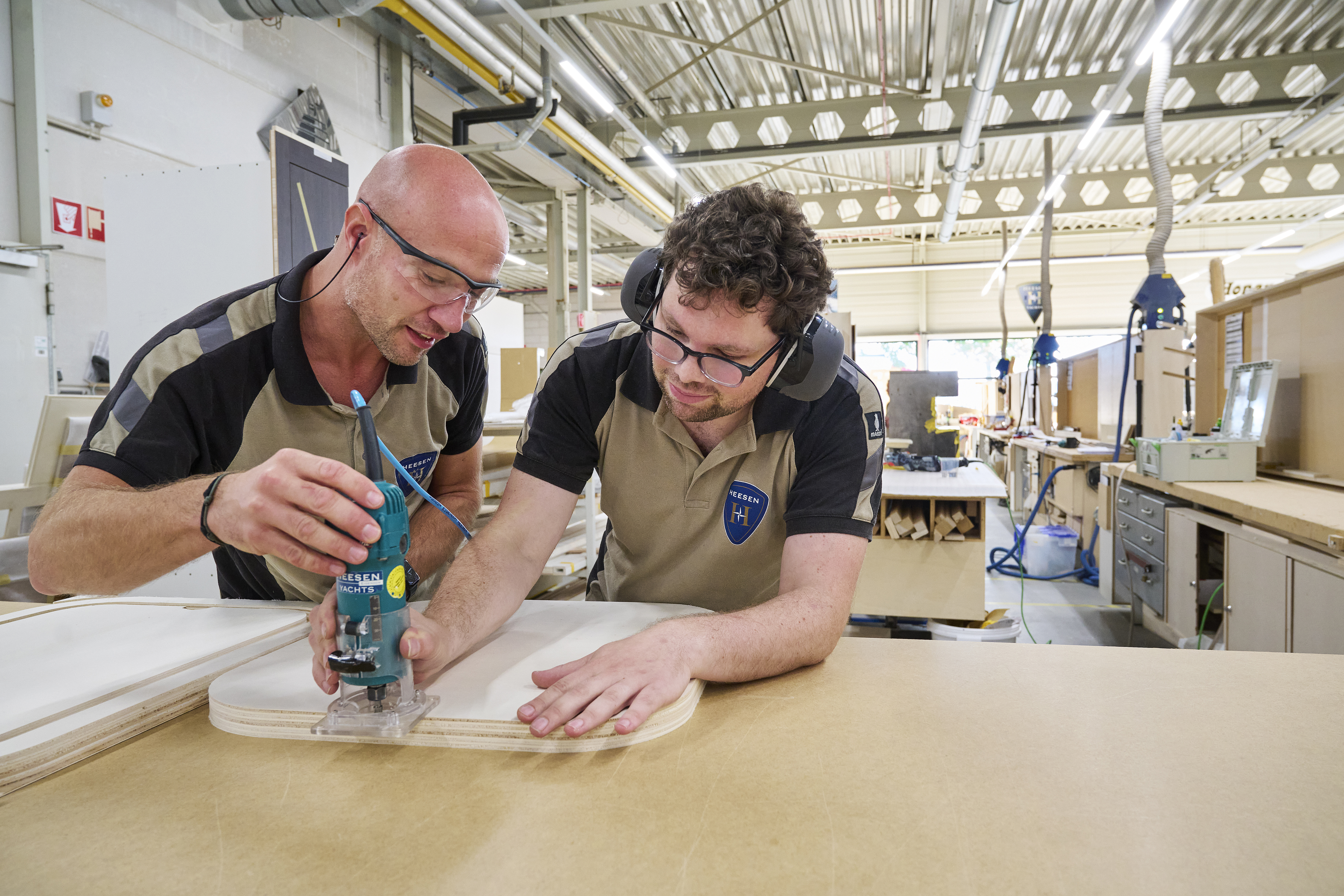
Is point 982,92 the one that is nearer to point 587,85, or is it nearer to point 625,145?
point 587,85

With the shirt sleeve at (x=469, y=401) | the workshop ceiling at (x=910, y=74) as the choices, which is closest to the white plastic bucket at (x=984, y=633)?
the shirt sleeve at (x=469, y=401)

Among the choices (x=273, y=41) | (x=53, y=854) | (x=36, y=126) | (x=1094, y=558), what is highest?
(x=273, y=41)

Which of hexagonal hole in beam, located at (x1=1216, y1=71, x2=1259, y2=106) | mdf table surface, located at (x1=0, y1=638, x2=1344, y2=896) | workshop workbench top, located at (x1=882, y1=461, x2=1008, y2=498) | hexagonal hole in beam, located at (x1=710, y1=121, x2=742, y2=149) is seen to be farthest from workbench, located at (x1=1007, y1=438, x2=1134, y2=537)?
mdf table surface, located at (x1=0, y1=638, x2=1344, y2=896)

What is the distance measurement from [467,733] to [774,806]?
0.34 m

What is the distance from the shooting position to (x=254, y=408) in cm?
125

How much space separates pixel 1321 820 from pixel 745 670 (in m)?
0.57

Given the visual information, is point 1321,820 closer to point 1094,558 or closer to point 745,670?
point 745,670

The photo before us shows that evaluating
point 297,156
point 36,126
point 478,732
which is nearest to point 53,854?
point 478,732

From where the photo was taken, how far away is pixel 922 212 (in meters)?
8.19

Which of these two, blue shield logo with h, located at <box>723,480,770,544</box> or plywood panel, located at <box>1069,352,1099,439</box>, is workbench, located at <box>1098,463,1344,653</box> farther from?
plywood panel, located at <box>1069,352,1099,439</box>

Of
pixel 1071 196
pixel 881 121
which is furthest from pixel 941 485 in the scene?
pixel 1071 196

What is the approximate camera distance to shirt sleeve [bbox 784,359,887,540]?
3.79 feet

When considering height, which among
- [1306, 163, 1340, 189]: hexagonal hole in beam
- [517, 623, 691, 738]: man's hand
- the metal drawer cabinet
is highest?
[1306, 163, 1340, 189]: hexagonal hole in beam

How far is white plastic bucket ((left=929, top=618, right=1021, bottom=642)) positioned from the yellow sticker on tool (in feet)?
7.65
